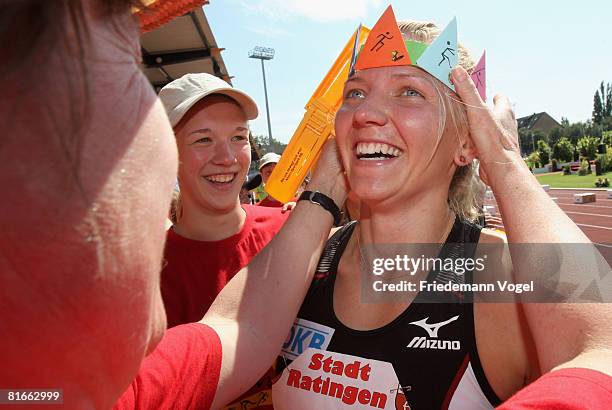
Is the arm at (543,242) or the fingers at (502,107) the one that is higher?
the fingers at (502,107)

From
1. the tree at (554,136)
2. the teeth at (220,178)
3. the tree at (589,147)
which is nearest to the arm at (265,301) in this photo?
the teeth at (220,178)

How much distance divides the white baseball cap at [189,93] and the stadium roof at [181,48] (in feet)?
11.4

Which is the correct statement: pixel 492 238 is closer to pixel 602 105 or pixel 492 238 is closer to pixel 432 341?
pixel 432 341

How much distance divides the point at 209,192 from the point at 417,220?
1393 millimetres

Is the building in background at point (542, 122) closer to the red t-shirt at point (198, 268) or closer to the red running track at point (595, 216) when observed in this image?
the red running track at point (595, 216)

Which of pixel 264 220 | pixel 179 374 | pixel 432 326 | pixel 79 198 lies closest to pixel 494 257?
pixel 432 326

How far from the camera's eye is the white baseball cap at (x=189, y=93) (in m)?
2.61

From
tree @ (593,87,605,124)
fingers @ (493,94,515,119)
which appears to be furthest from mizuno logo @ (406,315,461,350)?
tree @ (593,87,605,124)

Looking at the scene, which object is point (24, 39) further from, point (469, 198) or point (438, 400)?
point (469, 198)

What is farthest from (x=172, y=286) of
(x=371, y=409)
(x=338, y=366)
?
(x=371, y=409)

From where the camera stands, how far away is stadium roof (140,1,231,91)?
6.21m

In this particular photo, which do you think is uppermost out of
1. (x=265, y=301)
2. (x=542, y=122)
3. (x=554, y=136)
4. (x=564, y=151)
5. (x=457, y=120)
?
(x=542, y=122)

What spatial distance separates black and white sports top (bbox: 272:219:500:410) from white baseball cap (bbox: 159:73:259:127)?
1.45 m

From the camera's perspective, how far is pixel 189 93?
269cm
